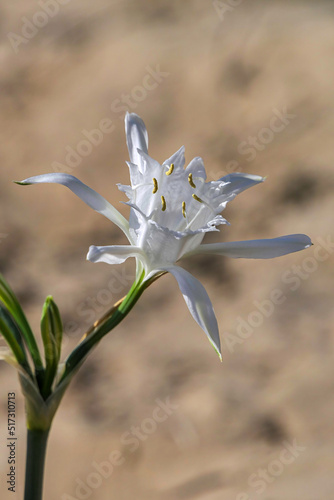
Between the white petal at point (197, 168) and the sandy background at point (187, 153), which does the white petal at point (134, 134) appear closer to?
the white petal at point (197, 168)

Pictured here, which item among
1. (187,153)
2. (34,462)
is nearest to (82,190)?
(34,462)

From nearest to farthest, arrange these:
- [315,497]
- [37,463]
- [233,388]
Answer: [37,463] < [315,497] < [233,388]

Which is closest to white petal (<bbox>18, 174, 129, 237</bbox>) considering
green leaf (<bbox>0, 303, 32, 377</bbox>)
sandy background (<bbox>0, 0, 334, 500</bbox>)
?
green leaf (<bbox>0, 303, 32, 377</bbox>)

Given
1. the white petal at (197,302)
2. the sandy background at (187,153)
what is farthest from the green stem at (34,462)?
the sandy background at (187,153)

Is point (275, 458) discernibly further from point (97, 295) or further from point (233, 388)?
point (97, 295)

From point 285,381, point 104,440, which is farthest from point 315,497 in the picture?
point 104,440

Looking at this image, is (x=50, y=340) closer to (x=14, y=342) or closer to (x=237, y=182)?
(x=14, y=342)
